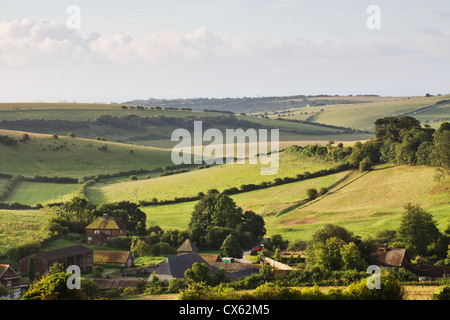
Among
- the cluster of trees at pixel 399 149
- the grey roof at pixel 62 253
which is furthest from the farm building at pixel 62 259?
the cluster of trees at pixel 399 149

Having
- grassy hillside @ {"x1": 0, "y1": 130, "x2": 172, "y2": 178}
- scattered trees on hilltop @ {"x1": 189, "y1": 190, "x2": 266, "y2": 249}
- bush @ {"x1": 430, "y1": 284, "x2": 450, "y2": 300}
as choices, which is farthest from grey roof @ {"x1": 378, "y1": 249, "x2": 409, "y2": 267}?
grassy hillside @ {"x1": 0, "y1": 130, "x2": 172, "y2": 178}

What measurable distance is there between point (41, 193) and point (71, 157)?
28895mm

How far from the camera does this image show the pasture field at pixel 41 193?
93.1 metres

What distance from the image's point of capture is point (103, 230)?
2734 inches

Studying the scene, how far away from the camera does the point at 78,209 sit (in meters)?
77.4

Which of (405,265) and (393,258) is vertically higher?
(393,258)

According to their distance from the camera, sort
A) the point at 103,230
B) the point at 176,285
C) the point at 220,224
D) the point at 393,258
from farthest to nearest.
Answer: the point at 220,224
the point at 103,230
the point at 393,258
the point at 176,285

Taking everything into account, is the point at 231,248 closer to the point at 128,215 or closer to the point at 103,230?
the point at 103,230

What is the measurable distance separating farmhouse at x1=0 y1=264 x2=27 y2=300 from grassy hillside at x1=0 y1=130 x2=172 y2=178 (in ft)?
226

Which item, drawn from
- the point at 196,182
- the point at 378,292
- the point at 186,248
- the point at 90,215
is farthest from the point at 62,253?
the point at 196,182

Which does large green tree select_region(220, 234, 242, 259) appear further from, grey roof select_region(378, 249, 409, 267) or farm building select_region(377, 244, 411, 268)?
grey roof select_region(378, 249, 409, 267)

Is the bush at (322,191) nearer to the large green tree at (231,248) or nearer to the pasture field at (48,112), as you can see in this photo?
the large green tree at (231,248)

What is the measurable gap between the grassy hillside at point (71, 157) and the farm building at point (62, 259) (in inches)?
2314

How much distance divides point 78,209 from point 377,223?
1446 inches
